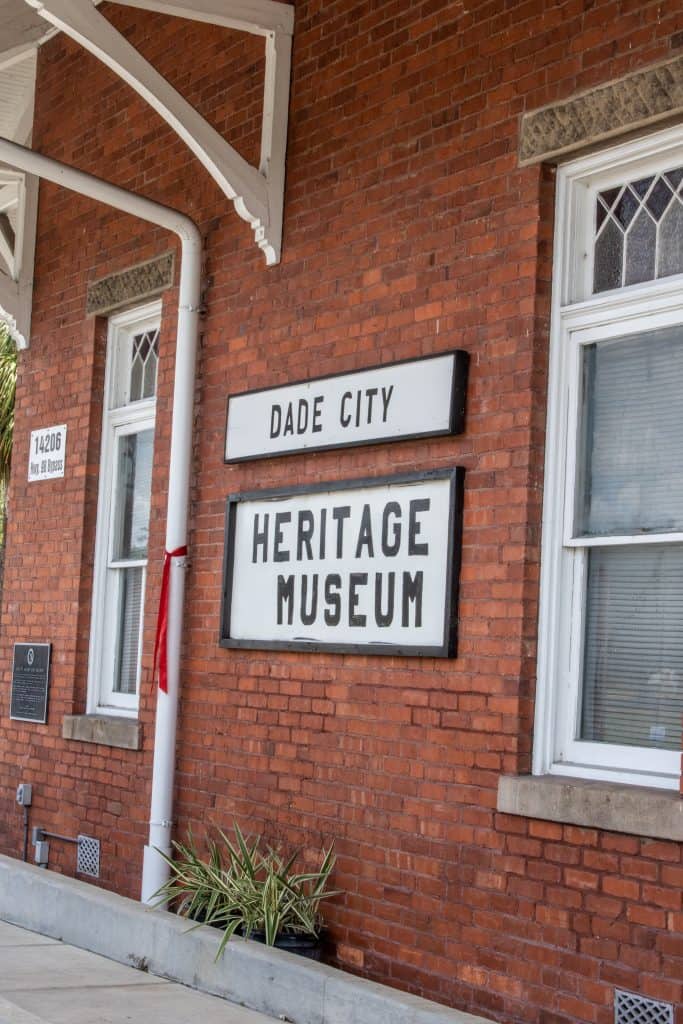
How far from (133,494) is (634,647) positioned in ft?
14.4

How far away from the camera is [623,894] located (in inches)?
206

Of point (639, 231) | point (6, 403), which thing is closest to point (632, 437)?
point (639, 231)

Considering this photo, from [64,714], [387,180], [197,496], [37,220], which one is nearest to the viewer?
[387,180]

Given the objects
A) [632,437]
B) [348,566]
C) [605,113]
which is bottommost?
[348,566]

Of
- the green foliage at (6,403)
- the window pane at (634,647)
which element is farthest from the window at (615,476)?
the green foliage at (6,403)

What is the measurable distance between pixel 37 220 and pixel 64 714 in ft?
11.5

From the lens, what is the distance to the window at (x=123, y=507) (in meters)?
9.02

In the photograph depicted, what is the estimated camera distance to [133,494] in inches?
361

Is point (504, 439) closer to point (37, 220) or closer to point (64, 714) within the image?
point (64, 714)

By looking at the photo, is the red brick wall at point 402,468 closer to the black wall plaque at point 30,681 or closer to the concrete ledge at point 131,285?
the concrete ledge at point 131,285

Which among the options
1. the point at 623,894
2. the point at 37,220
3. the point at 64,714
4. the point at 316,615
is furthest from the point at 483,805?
the point at 37,220

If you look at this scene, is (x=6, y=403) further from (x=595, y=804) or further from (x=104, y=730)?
(x=595, y=804)

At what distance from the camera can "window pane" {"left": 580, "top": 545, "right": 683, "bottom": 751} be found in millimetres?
5426

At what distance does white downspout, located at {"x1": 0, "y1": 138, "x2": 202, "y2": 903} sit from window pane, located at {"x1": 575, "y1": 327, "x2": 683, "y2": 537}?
2.79 m
